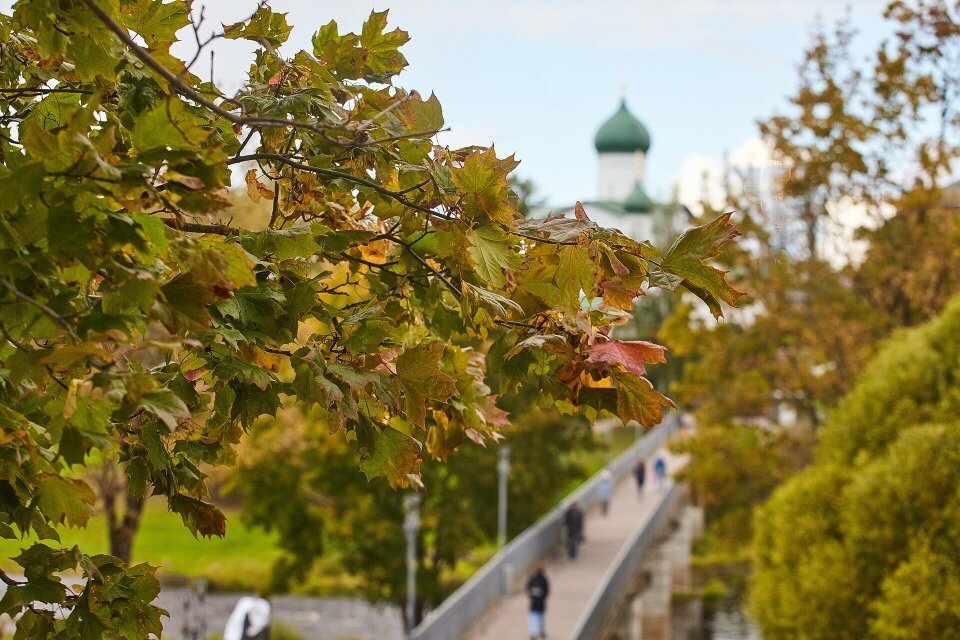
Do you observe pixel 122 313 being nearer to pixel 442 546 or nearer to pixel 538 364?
pixel 538 364

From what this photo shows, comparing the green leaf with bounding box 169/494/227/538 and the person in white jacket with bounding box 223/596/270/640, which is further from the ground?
the green leaf with bounding box 169/494/227/538

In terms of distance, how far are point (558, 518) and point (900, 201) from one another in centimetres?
1015

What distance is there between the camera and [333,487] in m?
27.0

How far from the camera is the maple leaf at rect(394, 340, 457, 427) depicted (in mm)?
3258

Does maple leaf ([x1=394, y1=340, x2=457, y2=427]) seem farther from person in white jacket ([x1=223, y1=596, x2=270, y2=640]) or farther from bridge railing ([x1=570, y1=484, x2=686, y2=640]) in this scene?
bridge railing ([x1=570, y1=484, x2=686, y2=640])

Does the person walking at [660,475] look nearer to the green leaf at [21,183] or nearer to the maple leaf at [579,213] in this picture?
the maple leaf at [579,213]

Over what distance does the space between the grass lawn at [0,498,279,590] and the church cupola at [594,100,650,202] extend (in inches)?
1990

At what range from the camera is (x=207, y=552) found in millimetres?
42125

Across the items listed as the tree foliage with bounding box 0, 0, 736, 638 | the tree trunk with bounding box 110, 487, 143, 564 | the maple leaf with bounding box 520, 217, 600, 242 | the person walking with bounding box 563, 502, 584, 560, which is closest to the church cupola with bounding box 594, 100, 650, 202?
the person walking with bounding box 563, 502, 584, 560

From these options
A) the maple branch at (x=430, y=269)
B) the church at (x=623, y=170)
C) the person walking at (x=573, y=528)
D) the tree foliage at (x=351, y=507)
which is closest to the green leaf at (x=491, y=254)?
the maple branch at (x=430, y=269)

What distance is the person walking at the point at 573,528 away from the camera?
2742 cm

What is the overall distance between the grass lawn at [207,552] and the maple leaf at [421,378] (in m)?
30.2

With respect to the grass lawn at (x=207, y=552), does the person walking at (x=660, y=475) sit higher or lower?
higher

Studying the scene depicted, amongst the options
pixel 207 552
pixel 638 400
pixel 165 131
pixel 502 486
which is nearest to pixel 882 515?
pixel 638 400
